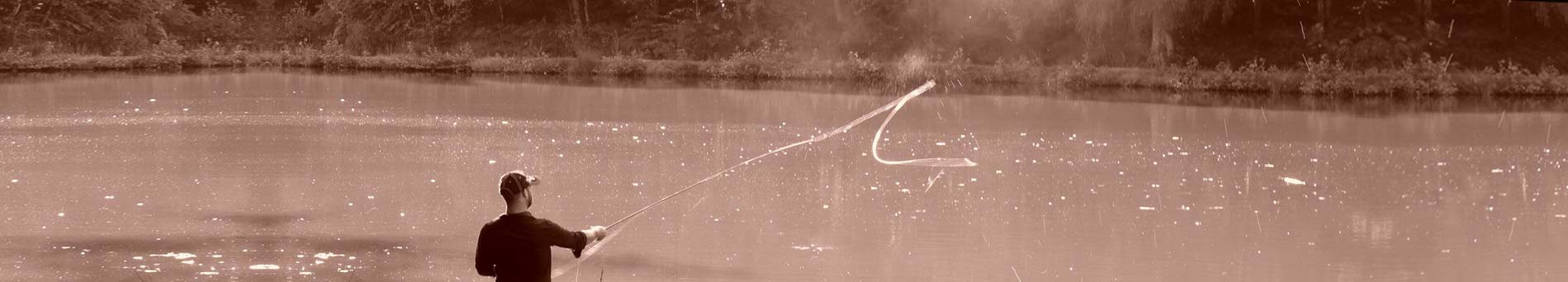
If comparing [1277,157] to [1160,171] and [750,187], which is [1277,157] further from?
[750,187]

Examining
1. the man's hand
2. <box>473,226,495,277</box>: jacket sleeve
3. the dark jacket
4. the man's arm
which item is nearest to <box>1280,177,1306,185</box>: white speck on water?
the man's hand

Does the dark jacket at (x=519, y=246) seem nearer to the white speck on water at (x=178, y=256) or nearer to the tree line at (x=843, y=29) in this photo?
the white speck on water at (x=178, y=256)

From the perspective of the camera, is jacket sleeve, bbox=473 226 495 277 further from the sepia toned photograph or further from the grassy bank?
the grassy bank

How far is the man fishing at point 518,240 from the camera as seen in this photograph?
8156 mm

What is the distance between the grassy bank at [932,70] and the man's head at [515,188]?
110 feet

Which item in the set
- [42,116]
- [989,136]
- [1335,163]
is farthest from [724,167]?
[42,116]

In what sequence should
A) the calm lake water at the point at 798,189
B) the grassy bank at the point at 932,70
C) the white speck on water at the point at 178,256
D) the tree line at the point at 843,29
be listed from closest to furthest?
the white speck on water at the point at 178,256 < the calm lake water at the point at 798,189 < the grassy bank at the point at 932,70 < the tree line at the point at 843,29

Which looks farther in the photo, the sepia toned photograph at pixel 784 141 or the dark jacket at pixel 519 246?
the sepia toned photograph at pixel 784 141

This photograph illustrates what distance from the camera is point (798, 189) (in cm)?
1961

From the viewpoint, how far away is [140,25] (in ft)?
173

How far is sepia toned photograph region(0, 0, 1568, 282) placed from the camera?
46.9 feet

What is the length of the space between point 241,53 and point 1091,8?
25362mm

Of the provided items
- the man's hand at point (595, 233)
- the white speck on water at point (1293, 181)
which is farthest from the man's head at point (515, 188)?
the white speck on water at point (1293, 181)

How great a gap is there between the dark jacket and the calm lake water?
14.8 ft
